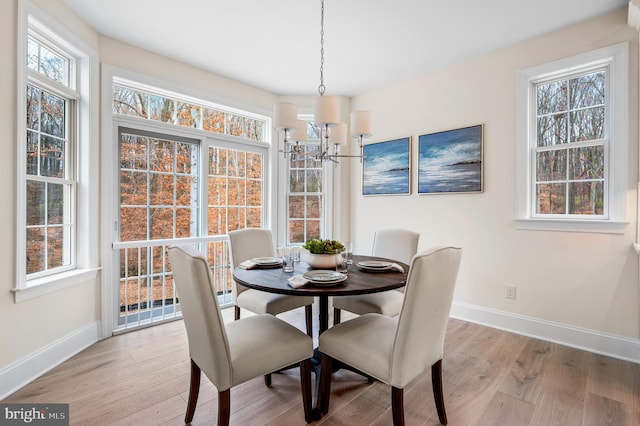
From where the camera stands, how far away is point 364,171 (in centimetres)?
406

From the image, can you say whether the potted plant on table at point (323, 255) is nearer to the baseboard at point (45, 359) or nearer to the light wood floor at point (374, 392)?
the light wood floor at point (374, 392)

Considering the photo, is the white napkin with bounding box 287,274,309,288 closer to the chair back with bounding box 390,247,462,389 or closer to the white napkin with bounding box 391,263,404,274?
the chair back with bounding box 390,247,462,389

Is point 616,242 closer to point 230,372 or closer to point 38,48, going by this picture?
point 230,372

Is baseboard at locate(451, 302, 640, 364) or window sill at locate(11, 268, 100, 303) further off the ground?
window sill at locate(11, 268, 100, 303)

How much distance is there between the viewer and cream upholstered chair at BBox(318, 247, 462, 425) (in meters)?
1.39

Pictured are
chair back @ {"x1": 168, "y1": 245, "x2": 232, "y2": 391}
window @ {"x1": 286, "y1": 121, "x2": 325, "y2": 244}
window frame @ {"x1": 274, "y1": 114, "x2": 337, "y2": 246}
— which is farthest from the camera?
window @ {"x1": 286, "y1": 121, "x2": 325, "y2": 244}

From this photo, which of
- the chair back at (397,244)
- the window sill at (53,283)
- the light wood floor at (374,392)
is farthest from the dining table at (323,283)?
the window sill at (53,283)

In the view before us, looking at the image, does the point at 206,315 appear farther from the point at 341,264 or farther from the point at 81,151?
the point at 81,151

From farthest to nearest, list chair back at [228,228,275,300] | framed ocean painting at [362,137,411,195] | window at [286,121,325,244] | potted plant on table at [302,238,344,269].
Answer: window at [286,121,325,244] → framed ocean painting at [362,137,411,195] → chair back at [228,228,275,300] → potted plant on table at [302,238,344,269]

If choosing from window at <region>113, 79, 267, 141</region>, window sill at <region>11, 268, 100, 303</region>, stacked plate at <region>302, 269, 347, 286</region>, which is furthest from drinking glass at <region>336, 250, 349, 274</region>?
window at <region>113, 79, 267, 141</region>

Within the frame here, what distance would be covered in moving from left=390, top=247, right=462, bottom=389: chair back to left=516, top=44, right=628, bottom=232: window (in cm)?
181

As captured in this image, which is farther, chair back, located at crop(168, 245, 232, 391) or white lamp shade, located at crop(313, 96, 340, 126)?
white lamp shade, located at crop(313, 96, 340, 126)

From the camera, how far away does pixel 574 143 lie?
2.62m

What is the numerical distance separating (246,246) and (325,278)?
4.10ft
